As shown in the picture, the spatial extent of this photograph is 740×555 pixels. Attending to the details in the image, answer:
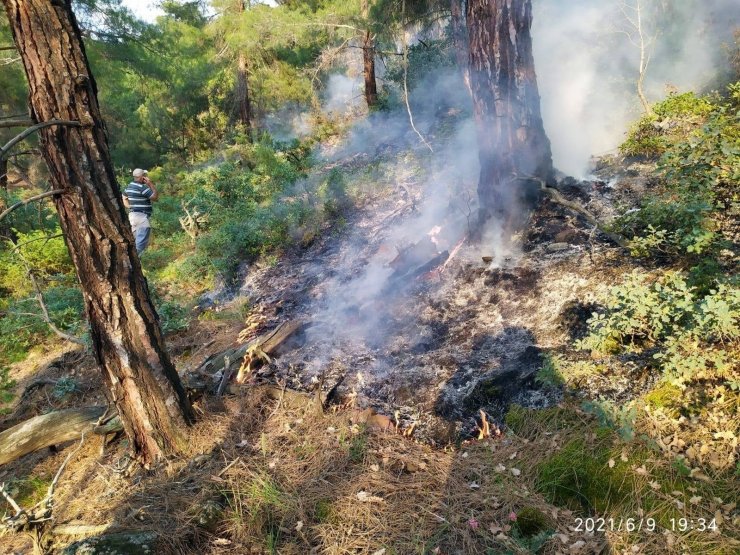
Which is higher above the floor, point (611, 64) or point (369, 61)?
point (369, 61)

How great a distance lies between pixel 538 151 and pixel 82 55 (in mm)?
5025

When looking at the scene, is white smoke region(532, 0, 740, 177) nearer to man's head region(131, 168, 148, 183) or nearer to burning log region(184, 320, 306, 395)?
burning log region(184, 320, 306, 395)

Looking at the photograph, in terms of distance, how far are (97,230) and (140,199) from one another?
4848 millimetres

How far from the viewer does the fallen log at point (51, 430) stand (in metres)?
3.23

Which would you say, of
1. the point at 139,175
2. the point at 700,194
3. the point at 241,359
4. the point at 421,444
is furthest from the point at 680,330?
the point at 139,175

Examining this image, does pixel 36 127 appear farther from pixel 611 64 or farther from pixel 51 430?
pixel 611 64

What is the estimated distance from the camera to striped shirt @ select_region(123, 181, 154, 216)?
6930 mm

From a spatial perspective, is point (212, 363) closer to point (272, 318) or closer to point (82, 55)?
point (272, 318)

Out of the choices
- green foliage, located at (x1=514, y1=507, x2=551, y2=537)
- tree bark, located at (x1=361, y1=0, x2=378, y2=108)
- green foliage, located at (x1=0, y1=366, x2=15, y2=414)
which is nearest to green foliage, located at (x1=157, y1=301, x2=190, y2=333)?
green foliage, located at (x1=0, y1=366, x2=15, y2=414)

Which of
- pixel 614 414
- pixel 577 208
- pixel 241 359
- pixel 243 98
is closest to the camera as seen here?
pixel 614 414

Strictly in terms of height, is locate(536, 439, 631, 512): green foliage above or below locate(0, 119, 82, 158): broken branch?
below

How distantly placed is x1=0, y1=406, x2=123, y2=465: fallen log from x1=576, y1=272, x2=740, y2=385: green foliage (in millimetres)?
3858

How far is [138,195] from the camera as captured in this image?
6984 millimetres

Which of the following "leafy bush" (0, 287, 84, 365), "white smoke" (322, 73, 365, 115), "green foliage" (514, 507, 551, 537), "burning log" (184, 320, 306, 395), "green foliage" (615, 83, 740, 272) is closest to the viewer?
"green foliage" (514, 507, 551, 537)
